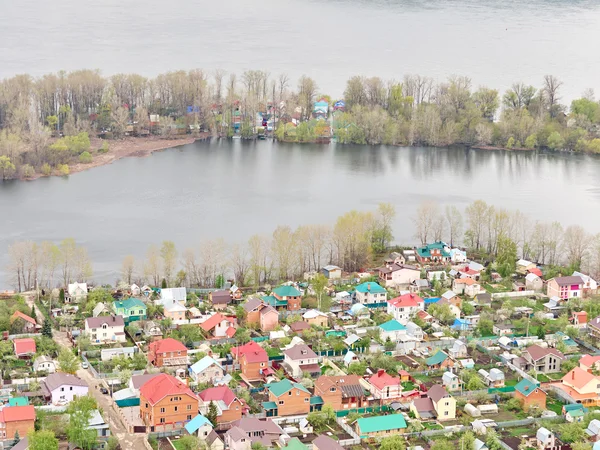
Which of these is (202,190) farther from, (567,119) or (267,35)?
(267,35)

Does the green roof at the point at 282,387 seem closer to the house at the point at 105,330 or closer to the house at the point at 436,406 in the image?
the house at the point at 436,406

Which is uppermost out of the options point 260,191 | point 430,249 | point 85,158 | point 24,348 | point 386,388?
point 85,158

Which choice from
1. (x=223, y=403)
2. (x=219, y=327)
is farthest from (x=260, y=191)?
(x=223, y=403)

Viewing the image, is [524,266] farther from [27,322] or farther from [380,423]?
[27,322]

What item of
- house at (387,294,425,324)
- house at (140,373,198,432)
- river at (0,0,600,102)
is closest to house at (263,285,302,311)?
house at (387,294,425,324)

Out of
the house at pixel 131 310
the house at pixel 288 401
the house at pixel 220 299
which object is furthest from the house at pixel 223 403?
the house at pixel 220 299

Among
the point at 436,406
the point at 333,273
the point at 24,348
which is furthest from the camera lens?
the point at 333,273

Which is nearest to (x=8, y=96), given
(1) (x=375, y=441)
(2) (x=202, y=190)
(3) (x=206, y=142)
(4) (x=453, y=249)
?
(3) (x=206, y=142)

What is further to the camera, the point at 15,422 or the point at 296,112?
the point at 296,112

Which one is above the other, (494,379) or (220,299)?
(220,299)
